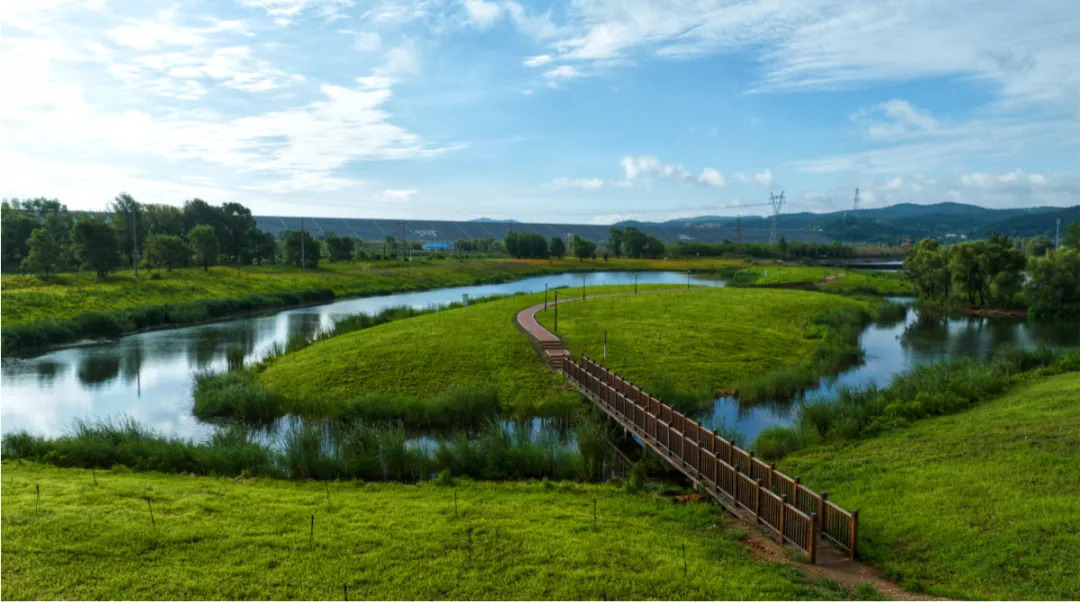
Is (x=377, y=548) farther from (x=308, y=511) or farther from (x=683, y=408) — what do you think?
(x=683, y=408)

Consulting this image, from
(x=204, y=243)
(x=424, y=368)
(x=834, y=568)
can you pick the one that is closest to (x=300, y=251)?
(x=204, y=243)

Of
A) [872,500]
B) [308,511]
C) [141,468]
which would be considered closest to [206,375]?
[141,468]

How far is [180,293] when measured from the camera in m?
63.0

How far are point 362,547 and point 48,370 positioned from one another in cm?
3411

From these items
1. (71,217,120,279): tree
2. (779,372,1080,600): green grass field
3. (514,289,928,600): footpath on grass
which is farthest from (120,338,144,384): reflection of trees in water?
(779,372,1080,600): green grass field

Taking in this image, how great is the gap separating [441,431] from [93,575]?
1440cm

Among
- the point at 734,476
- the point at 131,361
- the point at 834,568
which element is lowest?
the point at 131,361

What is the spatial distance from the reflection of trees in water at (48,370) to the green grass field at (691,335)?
88.7ft

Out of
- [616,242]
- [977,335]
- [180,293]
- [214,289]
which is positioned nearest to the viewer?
[977,335]

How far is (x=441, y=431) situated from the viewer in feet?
82.3

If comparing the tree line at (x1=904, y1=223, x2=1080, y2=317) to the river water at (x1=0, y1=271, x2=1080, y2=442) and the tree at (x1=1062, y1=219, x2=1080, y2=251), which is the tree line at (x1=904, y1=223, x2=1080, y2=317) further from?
the tree at (x1=1062, y1=219, x2=1080, y2=251)

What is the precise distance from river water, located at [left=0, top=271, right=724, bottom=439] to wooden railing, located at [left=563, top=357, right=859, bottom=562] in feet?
54.8

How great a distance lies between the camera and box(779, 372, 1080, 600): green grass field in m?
11.6

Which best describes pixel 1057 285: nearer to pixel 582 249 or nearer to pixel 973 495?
pixel 973 495
